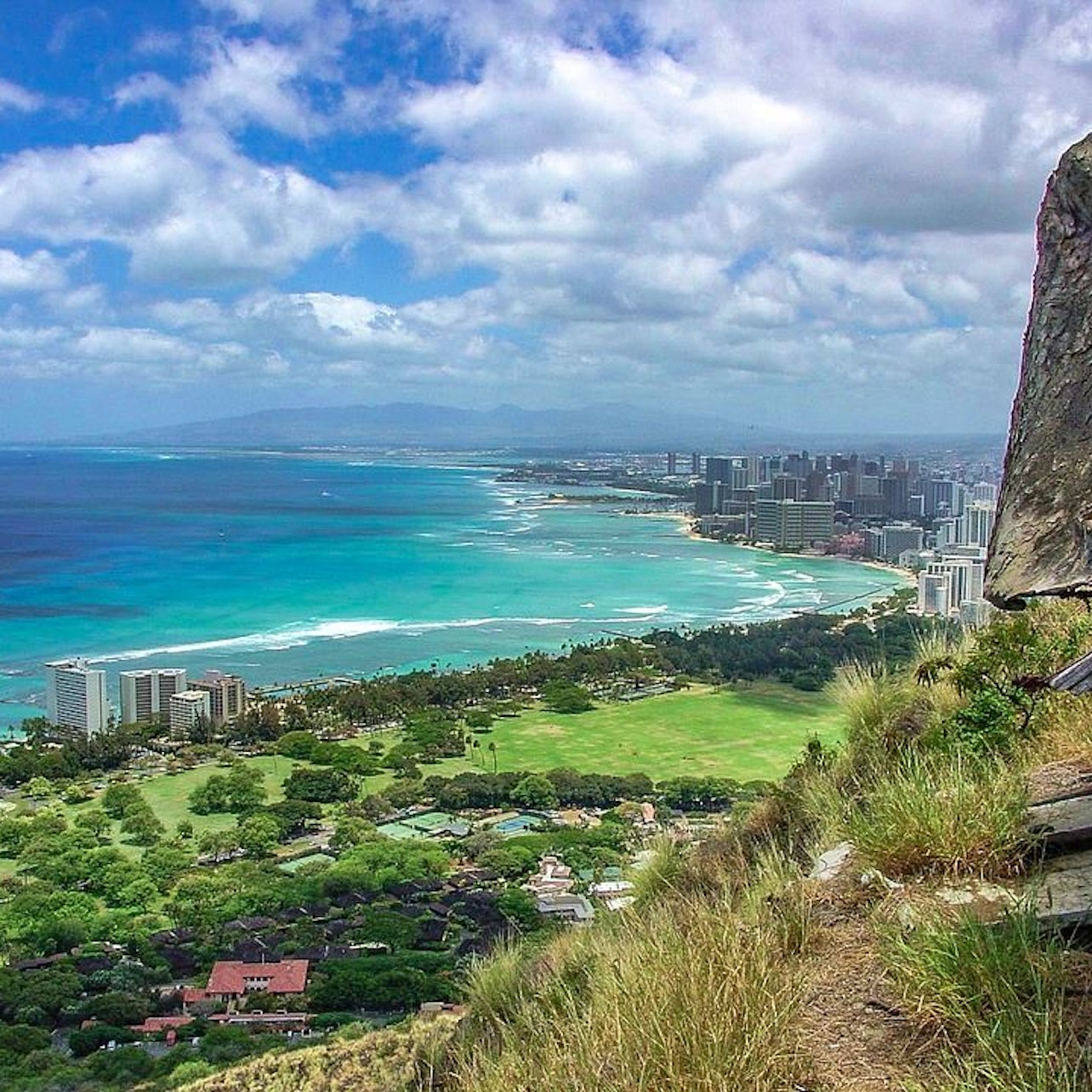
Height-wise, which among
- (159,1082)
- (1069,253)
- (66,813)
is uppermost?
(1069,253)

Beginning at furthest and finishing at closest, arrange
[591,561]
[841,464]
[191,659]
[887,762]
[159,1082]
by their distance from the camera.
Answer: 1. [841,464]
2. [591,561]
3. [191,659]
4. [159,1082]
5. [887,762]

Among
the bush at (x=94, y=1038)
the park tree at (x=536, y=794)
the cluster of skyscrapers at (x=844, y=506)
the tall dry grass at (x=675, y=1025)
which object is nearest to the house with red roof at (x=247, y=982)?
the bush at (x=94, y=1038)

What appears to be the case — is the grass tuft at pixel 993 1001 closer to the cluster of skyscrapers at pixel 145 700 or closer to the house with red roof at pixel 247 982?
the house with red roof at pixel 247 982

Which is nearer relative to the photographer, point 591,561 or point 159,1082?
point 159,1082

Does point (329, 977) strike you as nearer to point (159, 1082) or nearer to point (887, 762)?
point (159, 1082)

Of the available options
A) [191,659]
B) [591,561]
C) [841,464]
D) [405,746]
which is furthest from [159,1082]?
[841,464]

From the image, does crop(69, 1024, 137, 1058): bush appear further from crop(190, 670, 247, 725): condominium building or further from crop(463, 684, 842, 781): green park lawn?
crop(190, 670, 247, 725): condominium building

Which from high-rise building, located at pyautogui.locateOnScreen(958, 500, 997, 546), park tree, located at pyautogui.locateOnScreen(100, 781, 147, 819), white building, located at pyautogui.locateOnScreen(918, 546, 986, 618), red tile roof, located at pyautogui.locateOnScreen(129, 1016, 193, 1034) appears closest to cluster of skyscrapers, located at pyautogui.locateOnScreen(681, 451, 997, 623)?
high-rise building, located at pyautogui.locateOnScreen(958, 500, 997, 546)
